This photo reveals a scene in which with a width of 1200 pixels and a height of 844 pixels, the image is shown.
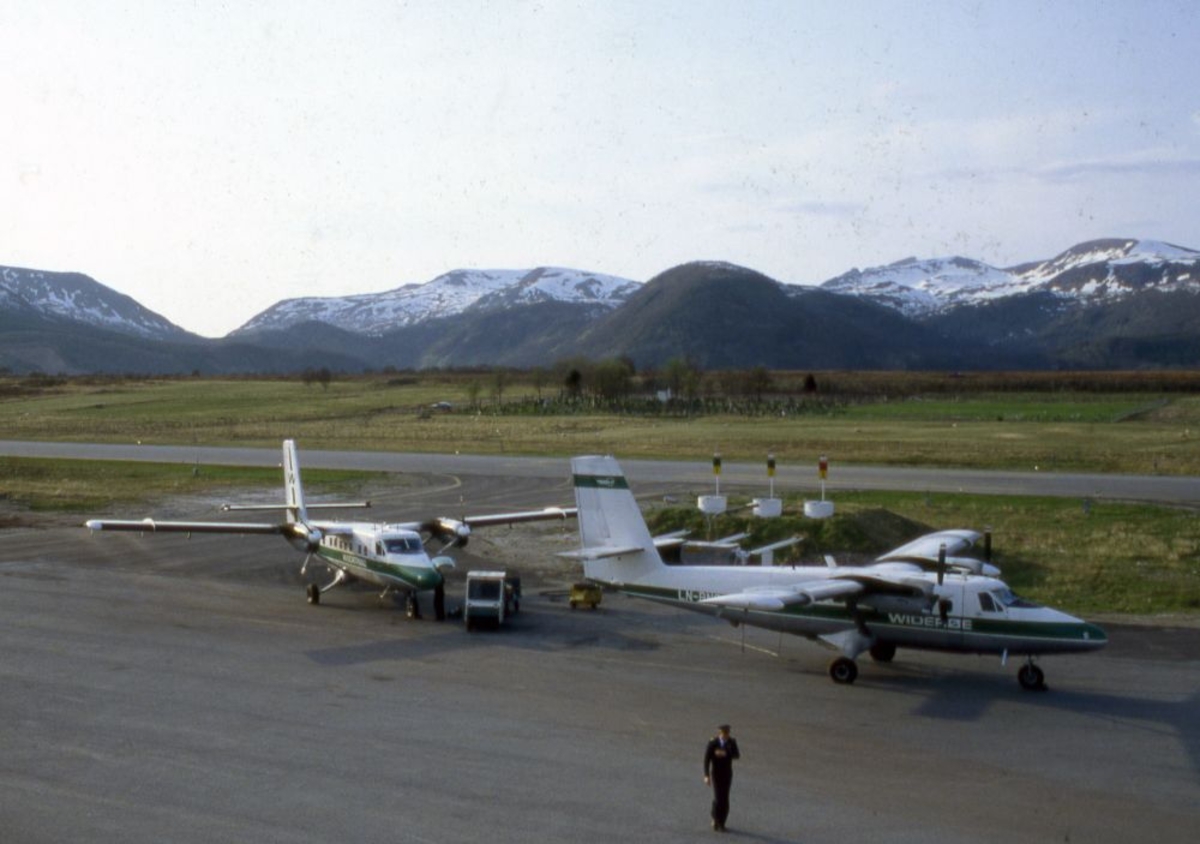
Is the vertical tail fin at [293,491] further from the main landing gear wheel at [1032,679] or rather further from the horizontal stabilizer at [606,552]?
the main landing gear wheel at [1032,679]

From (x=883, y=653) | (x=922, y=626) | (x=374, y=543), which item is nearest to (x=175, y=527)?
(x=374, y=543)

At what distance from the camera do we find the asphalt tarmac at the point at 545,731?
16.6m

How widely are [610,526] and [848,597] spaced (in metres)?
6.34

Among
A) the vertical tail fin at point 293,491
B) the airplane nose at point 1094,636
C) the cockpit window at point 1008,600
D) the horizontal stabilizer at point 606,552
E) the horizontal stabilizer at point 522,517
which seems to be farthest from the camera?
the vertical tail fin at point 293,491

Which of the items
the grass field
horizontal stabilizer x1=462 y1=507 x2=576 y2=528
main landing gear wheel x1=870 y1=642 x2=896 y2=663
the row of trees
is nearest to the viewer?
main landing gear wheel x1=870 y1=642 x2=896 y2=663

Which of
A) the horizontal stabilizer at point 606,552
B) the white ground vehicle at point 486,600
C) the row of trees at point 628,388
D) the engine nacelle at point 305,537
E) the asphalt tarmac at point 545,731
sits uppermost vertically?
the row of trees at point 628,388

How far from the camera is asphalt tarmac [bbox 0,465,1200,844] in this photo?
1658cm

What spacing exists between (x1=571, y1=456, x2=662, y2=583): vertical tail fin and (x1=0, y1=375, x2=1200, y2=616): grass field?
13645 mm

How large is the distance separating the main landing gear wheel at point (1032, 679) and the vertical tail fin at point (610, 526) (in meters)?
8.74

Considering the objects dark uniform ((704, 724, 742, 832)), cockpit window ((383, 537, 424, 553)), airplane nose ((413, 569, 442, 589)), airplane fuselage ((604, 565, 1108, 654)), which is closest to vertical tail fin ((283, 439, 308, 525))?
cockpit window ((383, 537, 424, 553))

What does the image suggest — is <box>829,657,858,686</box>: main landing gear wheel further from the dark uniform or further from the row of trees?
the row of trees

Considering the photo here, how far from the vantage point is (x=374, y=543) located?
31.8 metres

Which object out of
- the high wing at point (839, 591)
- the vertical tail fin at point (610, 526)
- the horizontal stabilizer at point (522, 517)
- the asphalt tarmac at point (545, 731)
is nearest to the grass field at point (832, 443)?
the horizontal stabilizer at point (522, 517)

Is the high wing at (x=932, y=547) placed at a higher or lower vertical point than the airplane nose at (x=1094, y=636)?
higher
